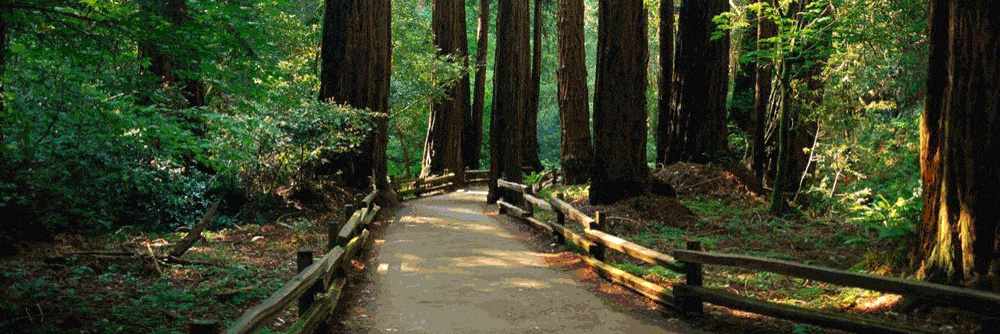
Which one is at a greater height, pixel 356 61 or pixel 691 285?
pixel 356 61

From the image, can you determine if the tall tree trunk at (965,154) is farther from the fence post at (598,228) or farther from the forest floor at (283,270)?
the fence post at (598,228)

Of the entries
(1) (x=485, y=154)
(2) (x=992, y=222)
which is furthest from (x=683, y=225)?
(1) (x=485, y=154)

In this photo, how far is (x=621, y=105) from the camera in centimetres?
1302

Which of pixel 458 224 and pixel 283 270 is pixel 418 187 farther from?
pixel 283 270

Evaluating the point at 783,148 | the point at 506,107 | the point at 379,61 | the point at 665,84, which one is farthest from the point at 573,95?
the point at 783,148

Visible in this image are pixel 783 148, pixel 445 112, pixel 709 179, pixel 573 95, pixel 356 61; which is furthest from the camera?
pixel 445 112

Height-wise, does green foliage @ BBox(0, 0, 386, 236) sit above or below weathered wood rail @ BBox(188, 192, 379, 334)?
above

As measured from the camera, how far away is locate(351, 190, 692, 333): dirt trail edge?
721cm

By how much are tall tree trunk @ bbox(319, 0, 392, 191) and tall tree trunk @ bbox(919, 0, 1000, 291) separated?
463 inches

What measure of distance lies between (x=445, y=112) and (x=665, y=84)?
1164cm

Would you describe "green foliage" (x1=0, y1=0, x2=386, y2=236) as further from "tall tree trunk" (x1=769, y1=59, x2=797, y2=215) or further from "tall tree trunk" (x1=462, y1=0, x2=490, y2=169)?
"tall tree trunk" (x1=462, y1=0, x2=490, y2=169)

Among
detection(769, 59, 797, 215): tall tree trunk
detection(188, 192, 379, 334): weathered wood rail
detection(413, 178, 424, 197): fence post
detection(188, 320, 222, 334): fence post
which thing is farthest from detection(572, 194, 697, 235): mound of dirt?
detection(413, 178, 424, 197): fence post

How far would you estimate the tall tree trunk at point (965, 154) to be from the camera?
5.73 metres

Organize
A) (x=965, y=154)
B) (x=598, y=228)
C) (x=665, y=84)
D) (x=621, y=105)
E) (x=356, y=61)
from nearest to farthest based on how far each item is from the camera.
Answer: (x=965, y=154) < (x=598, y=228) < (x=621, y=105) < (x=356, y=61) < (x=665, y=84)
